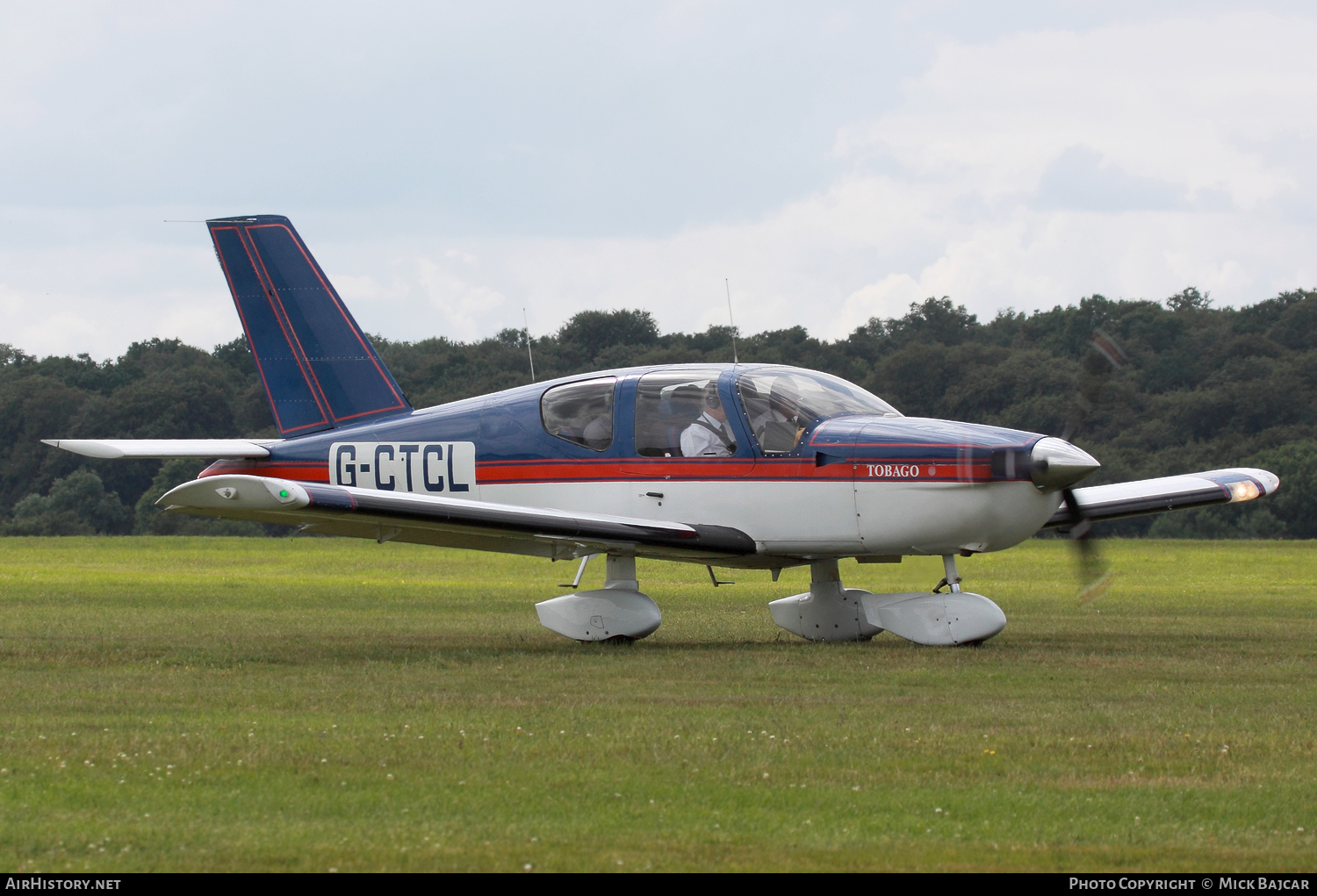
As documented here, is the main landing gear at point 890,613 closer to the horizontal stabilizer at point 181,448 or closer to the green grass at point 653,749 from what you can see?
the green grass at point 653,749

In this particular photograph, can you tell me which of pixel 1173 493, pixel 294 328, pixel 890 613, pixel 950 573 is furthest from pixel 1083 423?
pixel 294 328

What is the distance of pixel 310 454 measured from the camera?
653 inches

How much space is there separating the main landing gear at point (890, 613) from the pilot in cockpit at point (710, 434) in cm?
154

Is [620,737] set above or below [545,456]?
below

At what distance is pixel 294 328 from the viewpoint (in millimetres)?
17719

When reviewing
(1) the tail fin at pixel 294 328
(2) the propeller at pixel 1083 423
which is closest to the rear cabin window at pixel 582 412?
(1) the tail fin at pixel 294 328

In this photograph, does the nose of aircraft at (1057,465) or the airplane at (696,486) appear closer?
the nose of aircraft at (1057,465)

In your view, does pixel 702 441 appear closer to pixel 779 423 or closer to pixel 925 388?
pixel 779 423

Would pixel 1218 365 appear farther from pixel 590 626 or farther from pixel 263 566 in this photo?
pixel 590 626

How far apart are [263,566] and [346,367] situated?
64.3ft

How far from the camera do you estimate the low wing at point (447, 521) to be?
12.5 m

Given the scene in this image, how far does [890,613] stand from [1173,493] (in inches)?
154

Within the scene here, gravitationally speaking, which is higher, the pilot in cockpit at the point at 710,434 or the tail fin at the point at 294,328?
the tail fin at the point at 294,328
